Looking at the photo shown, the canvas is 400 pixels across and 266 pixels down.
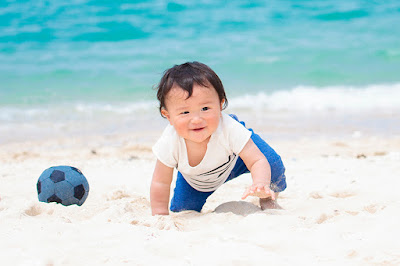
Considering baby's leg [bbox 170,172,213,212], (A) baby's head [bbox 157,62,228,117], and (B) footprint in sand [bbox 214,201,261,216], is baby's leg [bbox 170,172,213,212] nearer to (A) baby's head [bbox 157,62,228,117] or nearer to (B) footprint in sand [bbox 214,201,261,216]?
(B) footprint in sand [bbox 214,201,261,216]

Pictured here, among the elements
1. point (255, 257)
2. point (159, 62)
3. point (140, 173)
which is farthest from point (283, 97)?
point (255, 257)

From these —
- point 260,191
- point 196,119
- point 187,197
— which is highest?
point 196,119

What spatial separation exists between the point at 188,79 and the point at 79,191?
1295 millimetres

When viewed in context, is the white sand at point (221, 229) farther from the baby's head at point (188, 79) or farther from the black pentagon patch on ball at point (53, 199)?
the baby's head at point (188, 79)

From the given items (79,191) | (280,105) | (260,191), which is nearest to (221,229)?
(260,191)

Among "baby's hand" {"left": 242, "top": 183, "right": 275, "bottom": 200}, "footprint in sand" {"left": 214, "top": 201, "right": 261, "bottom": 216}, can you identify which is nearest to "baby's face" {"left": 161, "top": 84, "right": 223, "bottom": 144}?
"baby's hand" {"left": 242, "top": 183, "right": 275, "bottom": 200}

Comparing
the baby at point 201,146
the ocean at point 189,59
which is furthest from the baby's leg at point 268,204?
the ocean at point 189,59

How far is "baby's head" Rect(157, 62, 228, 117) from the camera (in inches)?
97.0

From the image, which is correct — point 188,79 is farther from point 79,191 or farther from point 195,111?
point 79,191

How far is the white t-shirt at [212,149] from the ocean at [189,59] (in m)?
7.59

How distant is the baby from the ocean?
740 cm

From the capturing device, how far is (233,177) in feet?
9.94

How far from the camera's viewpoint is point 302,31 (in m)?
18.6

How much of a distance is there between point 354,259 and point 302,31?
59.3ft
